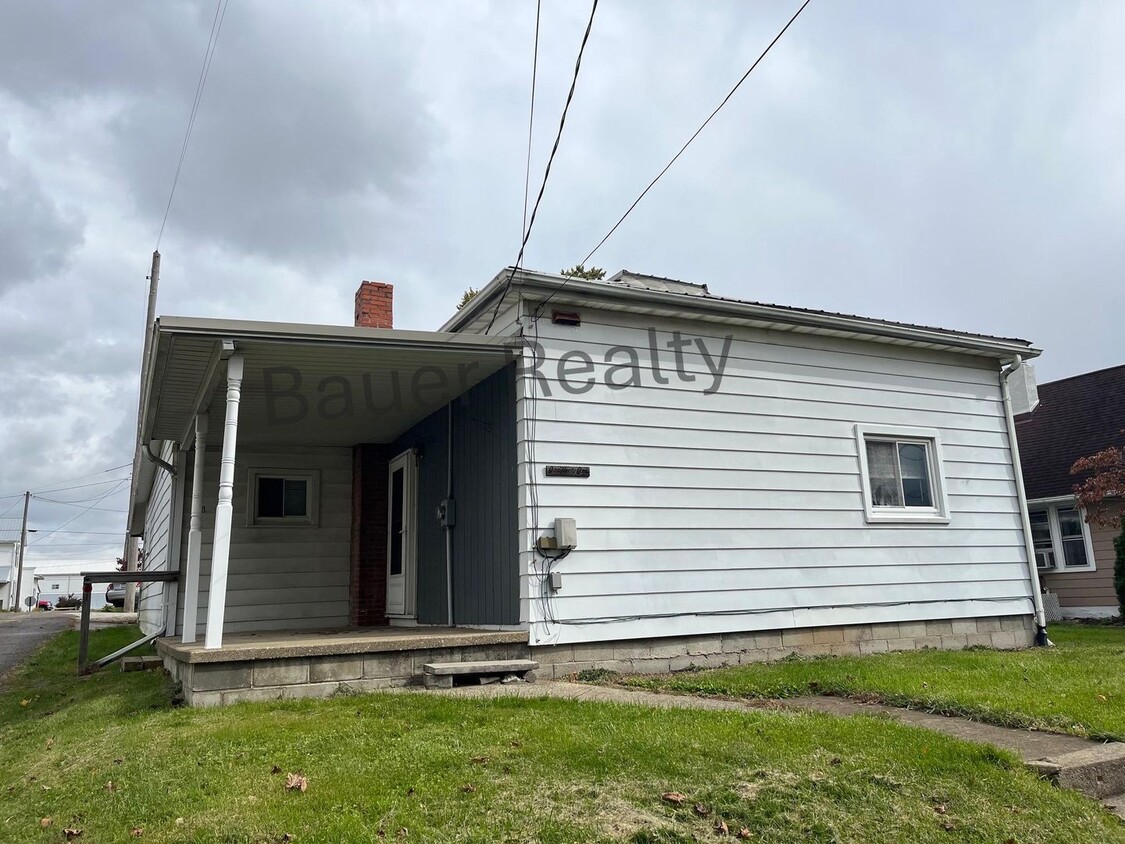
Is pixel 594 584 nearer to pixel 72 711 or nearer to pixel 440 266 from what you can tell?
pixel 72 711

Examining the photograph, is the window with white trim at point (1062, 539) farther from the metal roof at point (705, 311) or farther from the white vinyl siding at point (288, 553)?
the white vinyl siding at point (288, 553)

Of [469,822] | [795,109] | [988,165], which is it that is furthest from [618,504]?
[988,165]

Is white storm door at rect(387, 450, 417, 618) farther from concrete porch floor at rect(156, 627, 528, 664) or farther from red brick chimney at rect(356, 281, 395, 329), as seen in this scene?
concrete porch floor at rect(156, 627, 528, 664)

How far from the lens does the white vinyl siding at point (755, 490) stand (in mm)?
→ 7344

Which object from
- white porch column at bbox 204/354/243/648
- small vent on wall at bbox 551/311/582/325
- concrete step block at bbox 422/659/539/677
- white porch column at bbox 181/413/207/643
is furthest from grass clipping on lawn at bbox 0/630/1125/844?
small vent on wall at bbox 551/311/582/325

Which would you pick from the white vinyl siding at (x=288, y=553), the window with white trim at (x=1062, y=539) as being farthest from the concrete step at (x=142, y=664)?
the window with white trim at (x=1062, y=539)

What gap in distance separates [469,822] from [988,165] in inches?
368

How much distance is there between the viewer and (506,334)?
7.76 meters

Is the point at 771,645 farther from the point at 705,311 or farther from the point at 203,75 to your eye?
the point at 203,75

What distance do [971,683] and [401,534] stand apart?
21.9ft

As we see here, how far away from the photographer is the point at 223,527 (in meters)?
6.29

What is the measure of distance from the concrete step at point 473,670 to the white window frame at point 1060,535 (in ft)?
43.7

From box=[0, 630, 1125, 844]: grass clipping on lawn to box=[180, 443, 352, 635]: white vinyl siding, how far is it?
520 cm

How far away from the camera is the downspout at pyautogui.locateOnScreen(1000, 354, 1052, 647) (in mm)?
9719
